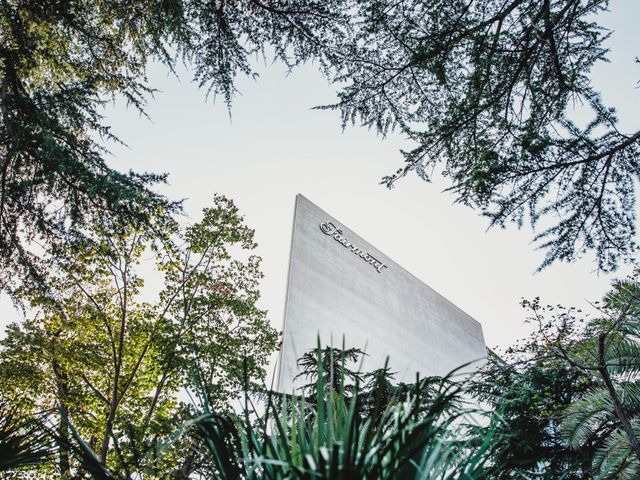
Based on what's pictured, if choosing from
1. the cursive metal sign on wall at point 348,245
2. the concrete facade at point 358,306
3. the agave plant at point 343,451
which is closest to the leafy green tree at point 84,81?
the agave plant at point 343,451

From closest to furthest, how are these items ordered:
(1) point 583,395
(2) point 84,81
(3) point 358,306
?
(2) point 84,81
(1) point 583,395
(3) point 358,306

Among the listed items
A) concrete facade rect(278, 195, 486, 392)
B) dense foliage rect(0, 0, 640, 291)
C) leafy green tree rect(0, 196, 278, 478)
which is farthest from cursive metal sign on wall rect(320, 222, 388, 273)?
dense foliage rect(0, 0, 640, 291)

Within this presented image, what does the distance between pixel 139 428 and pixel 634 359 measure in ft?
29.6

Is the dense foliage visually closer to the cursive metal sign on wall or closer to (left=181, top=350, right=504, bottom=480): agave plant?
(left=181, top=350, right=504, bottom=480): agave plant

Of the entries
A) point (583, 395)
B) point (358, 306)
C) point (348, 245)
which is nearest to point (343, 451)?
point (583, 395)

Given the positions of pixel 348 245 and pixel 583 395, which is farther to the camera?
pixel 348 245

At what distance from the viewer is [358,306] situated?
16297mm

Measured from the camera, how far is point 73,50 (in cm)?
473

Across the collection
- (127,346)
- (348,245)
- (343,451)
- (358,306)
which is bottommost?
(127,346)

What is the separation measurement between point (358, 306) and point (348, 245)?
3241mm

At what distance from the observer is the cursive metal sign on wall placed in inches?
683

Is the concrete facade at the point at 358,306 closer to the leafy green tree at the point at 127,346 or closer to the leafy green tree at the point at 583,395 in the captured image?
the leafy green tree at the point at 127,346

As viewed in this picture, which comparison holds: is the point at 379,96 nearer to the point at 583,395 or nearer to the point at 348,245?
the point at 583,395

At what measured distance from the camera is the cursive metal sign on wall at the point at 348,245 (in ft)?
56.9
